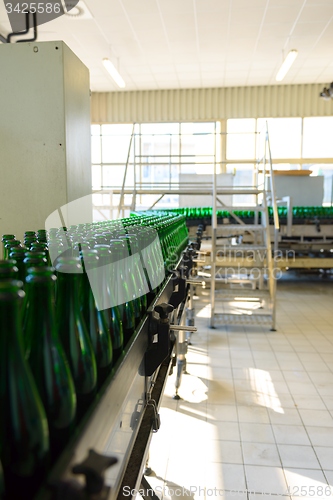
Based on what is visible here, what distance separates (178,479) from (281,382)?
1352mm

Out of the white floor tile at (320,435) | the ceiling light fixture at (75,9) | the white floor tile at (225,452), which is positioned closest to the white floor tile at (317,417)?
the white floor tile at (320,435)

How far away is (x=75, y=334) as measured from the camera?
635 mm

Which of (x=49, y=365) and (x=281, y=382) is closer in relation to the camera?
(x=49, y=365)

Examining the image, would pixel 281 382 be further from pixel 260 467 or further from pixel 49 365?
pixel 49 365

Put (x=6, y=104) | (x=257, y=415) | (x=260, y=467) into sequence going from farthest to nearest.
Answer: (x=257, y=415) < (x=260, y=467) < (x=6, y=104)

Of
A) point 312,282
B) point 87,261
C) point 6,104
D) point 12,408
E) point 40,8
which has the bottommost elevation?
point 312,282

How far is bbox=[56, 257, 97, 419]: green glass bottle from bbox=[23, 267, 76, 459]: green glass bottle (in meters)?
0.05

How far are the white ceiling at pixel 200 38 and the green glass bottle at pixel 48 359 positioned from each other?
539 cm

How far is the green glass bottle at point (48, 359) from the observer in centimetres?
51

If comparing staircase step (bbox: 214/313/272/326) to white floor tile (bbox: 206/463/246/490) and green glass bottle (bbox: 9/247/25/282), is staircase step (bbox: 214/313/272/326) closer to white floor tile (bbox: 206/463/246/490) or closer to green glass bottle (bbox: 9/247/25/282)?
white floor tile (bbox: 206/463/246/490)

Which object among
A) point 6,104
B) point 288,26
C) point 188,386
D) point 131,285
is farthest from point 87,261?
point 288,26

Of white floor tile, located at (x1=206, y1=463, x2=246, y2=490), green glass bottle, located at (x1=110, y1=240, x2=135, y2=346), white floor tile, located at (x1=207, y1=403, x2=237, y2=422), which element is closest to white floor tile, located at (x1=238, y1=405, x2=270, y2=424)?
white floor tile, located at (x1=207, y1=403, x2=237, y2=422)

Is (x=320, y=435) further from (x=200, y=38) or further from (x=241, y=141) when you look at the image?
(x=241, y=141)

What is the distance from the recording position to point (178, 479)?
1.89 m
